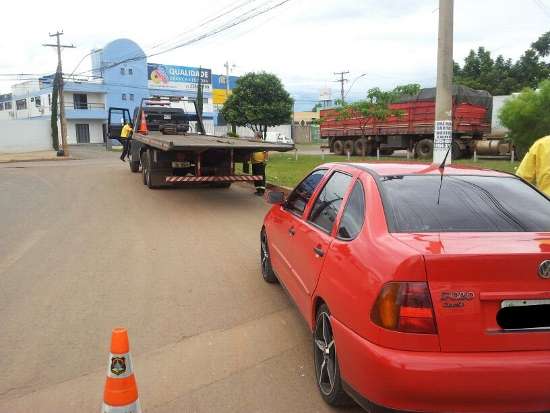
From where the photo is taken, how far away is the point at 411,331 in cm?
259

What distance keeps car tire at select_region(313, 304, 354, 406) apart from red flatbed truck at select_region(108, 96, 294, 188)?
24.7ft

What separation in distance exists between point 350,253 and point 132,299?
3.01 metres

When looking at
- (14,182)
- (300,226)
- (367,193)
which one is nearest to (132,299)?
(300,226)

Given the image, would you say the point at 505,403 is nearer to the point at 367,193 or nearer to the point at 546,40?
the point at 367,193

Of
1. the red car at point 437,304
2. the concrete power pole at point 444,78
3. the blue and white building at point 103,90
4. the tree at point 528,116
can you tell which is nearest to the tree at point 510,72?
the tree at point 528,116

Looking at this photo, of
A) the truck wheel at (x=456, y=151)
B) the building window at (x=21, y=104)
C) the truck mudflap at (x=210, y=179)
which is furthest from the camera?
the building window at (x=21, y=104)

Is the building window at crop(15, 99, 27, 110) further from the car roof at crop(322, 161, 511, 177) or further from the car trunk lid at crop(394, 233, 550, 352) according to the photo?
the car trunk lid at crop(394, 233, 550, 352)

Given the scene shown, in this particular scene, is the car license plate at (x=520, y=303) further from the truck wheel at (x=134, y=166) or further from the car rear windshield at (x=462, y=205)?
the truck wheel at (x=134, y=166)

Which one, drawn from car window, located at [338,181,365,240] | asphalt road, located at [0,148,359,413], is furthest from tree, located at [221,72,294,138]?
car window, located at [338,181,365,240]

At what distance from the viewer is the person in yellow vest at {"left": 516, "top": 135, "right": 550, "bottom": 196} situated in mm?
4977

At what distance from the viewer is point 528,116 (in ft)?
70.9

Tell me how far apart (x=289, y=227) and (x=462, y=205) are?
1.73 metres

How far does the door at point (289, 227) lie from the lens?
4496mm

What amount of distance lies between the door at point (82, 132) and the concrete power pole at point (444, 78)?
52.5 meters
